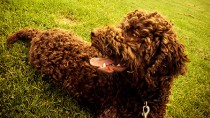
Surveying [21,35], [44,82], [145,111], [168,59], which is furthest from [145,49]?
[21,35]

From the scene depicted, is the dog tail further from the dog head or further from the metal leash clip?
the metal leash clip

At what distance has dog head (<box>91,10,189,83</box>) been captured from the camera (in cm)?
308

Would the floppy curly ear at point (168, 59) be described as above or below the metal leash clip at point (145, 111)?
above

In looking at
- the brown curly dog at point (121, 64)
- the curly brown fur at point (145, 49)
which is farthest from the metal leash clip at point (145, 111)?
the curly brown fur at point (145, 49)

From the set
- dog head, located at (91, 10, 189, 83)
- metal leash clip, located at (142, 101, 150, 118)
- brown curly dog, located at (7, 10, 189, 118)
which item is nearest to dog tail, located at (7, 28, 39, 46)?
brown curly dog, located at (7, 10, 189, 118)

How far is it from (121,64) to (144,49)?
1.22 feet

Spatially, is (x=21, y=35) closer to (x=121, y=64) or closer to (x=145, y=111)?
(x=121, y=64)

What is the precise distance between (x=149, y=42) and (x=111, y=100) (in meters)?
1.29

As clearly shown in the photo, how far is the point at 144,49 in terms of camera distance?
3.08 m

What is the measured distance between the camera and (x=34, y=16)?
704 cm

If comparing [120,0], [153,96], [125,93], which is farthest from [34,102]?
[120,0]

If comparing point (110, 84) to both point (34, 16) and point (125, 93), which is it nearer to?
point (125, 93)

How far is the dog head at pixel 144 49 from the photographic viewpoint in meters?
3.08

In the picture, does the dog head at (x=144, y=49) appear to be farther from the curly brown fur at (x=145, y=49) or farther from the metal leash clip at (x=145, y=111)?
the metal leash clip at (x=145, y=111)
